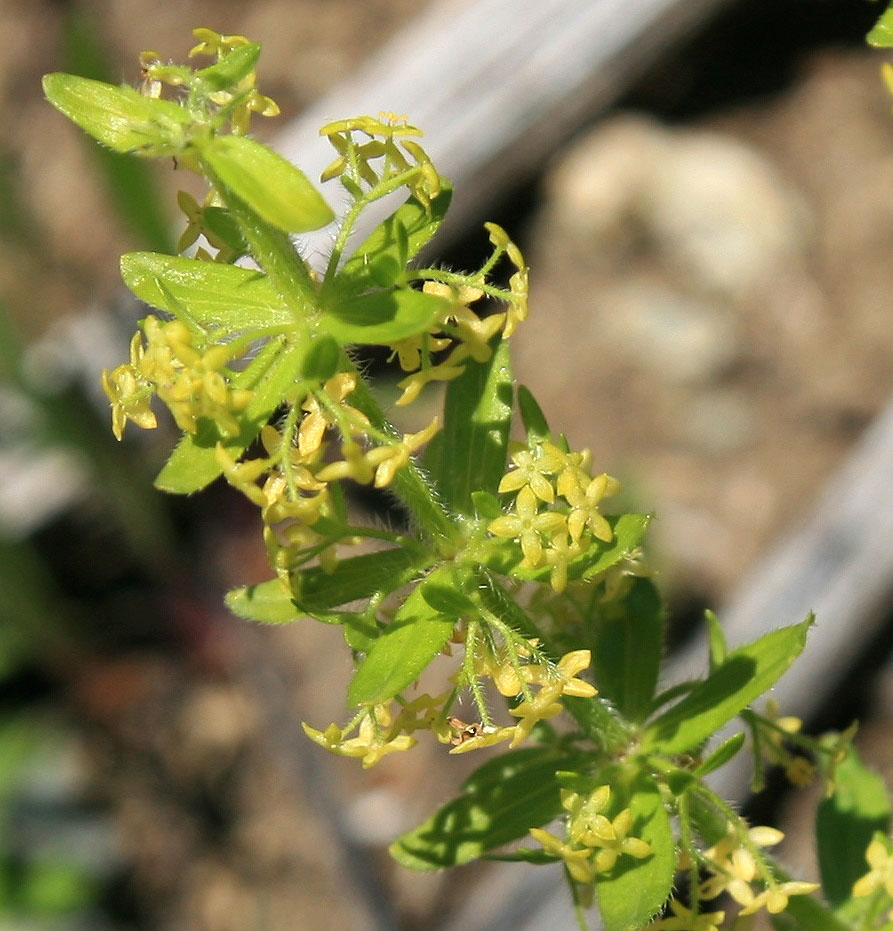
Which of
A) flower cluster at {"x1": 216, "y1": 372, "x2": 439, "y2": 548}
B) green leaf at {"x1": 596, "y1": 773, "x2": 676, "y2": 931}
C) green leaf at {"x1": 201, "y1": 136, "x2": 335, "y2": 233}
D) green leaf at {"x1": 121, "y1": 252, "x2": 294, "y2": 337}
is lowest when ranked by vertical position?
green leaf at {"x1": 596, "y1": 773, "x2": 676, "y2": 931}

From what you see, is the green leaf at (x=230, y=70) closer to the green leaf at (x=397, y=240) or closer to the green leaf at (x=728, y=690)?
the green leaf at (x=397, y=240)

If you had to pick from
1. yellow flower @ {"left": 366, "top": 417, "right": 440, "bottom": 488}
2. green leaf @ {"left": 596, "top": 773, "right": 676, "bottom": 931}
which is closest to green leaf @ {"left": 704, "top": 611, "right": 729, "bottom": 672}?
green leaf @ {"left": 596, "top": 773, "right": 676, "bottom": 931}

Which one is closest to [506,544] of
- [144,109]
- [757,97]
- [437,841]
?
[437,841]

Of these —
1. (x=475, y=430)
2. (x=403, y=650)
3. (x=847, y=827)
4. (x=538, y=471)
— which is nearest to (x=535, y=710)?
(x=403, y=650)

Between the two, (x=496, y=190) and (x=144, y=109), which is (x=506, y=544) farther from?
(x=496, y=190)

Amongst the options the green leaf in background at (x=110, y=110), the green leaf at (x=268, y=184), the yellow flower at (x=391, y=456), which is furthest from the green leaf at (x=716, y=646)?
the green leaf in background at (x=110, y=110)

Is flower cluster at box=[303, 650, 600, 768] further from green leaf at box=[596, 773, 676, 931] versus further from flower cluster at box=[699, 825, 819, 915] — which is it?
flower cluster at box=[699, 825, 819, 915]
